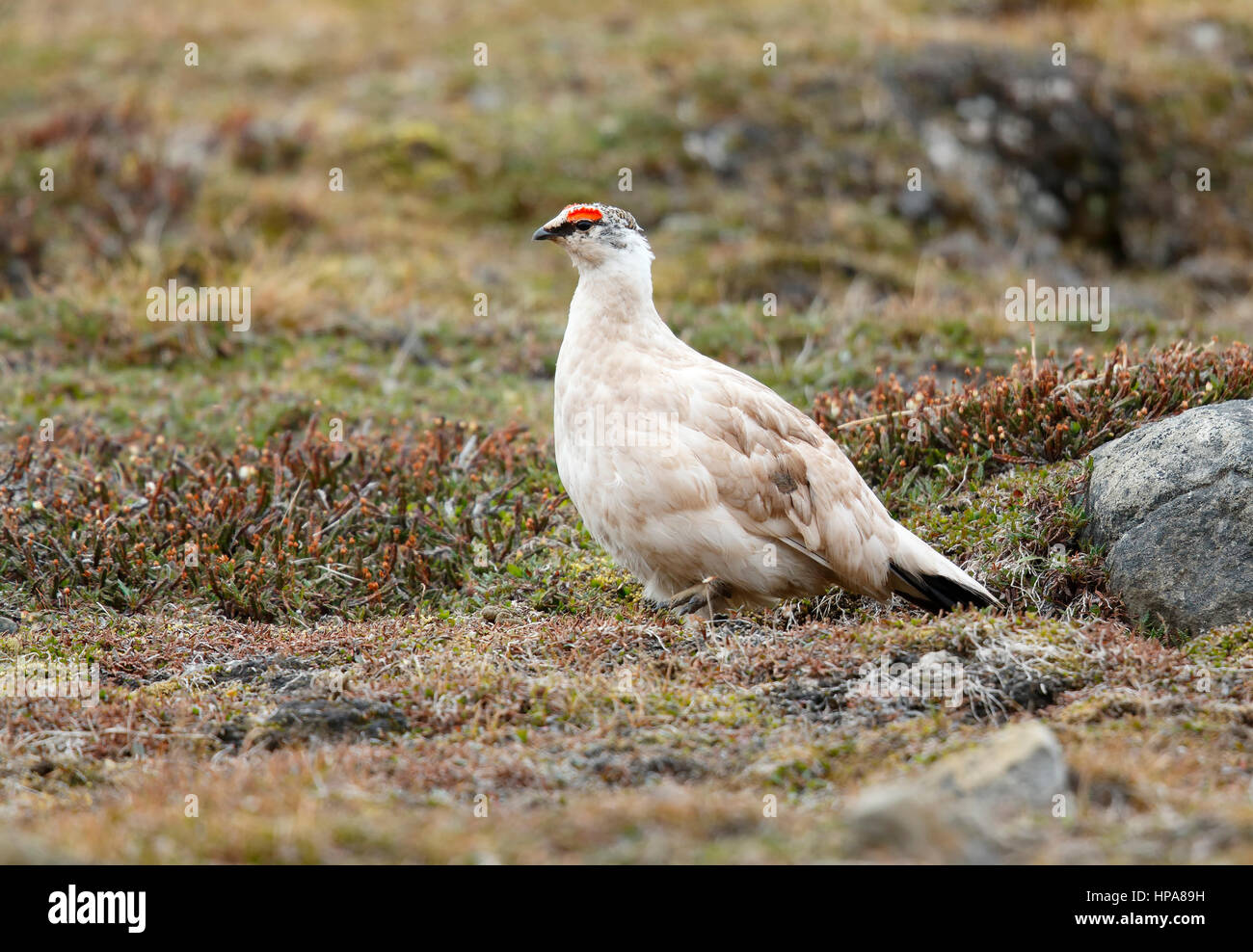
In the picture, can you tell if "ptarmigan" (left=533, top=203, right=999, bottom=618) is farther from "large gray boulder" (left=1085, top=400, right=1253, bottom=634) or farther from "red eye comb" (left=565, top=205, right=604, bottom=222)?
"large gray boulder" (left=1085, top=400, right=1253, bottom=634)

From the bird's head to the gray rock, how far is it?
2.71m

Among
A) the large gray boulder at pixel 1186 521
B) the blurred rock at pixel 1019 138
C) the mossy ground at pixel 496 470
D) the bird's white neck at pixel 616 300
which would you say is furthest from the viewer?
the blurred rock at pixel 1019 138

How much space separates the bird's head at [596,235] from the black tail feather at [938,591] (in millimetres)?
1712

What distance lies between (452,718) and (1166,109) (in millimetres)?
11861

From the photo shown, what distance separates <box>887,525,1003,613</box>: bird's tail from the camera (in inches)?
203

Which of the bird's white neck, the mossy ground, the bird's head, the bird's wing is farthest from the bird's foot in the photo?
the bird's head

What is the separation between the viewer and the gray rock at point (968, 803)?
2.78 m

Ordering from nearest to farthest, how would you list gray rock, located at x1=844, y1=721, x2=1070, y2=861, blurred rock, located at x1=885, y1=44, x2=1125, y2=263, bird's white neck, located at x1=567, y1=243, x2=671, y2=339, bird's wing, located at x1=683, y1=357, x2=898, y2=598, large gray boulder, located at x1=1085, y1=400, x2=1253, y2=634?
1. gray rock, located at x1=844, y1=721, x2=1070, y2=861
2. large gray boulder, located at x1=1085, y1=400, x2=1253, y2=634
3. bird's wing, located at x1=683, y1=357, x2=898, y2=598
4. bird's white neck, located at x1=567, y1=243, x2=671, y2=339
5. blurred rock, located at x1=885, y1=44, x2=1125, y2=263

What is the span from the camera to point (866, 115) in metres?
13.0

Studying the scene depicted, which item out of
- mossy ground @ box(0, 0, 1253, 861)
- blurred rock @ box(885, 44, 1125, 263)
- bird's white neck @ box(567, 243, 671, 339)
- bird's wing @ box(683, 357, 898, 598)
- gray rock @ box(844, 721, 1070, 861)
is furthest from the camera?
blurred rock @ box(885, 44, 1125, 263)

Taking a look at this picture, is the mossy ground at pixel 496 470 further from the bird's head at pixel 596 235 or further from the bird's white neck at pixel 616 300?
the bird's head at pixel 596 235

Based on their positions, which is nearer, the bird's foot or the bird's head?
the bird's foot

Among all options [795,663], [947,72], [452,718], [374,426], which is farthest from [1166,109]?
[452,718]

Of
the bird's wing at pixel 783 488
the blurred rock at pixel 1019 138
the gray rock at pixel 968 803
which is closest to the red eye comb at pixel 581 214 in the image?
A: the bird's wing at pixel 783 488
